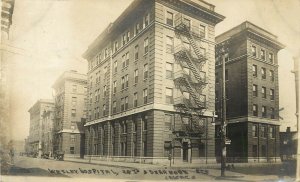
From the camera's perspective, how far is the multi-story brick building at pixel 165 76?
1387cm

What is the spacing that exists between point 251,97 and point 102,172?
27.0ft

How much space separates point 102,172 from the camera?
10375 millimetres

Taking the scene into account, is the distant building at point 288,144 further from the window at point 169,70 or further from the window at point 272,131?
the window at point 169,70

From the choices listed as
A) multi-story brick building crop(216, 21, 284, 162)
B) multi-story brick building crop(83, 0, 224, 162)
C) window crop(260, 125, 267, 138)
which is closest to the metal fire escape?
multi-story brick building crop(83, 0, 224, 162)

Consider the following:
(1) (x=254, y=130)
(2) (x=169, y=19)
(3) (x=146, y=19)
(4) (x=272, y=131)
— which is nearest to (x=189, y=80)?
(2) (x=169, y=19)

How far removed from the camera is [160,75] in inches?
560

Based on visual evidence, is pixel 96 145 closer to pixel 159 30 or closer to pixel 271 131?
pixel 159 30

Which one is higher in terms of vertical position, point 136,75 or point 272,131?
point 136,75

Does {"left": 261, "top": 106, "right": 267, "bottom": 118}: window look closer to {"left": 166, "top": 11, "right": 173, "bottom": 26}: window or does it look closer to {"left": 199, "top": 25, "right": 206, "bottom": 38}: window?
{"left": 199, "top": 25, "right": 206, "bottom": 38}: window

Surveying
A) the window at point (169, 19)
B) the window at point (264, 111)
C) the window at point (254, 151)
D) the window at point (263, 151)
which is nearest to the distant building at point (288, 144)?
the window at point (263, 151)

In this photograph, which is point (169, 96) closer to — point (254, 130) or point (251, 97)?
point (251, 97)

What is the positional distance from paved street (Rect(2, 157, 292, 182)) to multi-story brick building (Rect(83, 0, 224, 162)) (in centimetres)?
157

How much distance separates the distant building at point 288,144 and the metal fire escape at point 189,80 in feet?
11.4

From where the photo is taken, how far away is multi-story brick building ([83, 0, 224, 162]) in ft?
45.5
